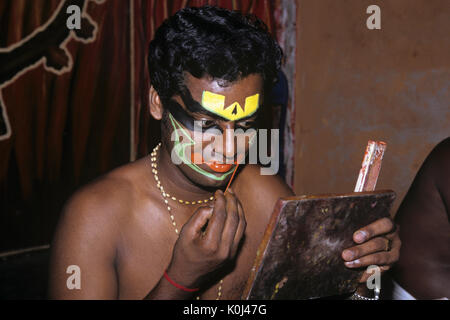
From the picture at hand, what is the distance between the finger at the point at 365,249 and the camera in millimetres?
1382

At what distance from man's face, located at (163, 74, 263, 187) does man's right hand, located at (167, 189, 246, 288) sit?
0.23 meters

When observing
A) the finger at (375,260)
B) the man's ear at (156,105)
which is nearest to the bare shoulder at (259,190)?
the man's ear at (156,105)

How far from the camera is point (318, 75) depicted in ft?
12.0

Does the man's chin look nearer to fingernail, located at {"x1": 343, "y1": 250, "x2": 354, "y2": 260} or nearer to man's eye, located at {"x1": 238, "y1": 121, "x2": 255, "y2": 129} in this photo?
man's eye, located at {"x1": 238, "y1": 121, "x2": 255, "y2": 129}

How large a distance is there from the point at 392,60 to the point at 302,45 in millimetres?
894

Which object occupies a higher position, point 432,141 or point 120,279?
point 432,141

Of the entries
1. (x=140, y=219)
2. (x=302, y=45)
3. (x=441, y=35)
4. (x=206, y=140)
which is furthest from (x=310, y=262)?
(x=302, y=45)

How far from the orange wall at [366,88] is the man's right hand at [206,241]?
85.6 inches

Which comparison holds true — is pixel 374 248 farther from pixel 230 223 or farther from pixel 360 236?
pixel 230 223

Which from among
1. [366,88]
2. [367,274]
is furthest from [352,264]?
[366,88]

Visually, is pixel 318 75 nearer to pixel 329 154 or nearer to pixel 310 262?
pixel 329 154

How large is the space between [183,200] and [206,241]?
1.84ft

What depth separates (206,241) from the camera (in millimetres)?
1311

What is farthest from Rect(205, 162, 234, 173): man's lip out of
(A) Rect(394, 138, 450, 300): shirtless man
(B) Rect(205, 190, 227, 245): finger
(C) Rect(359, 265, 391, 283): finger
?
(A) Rect(394, 138, 450, 300): shirtless man
